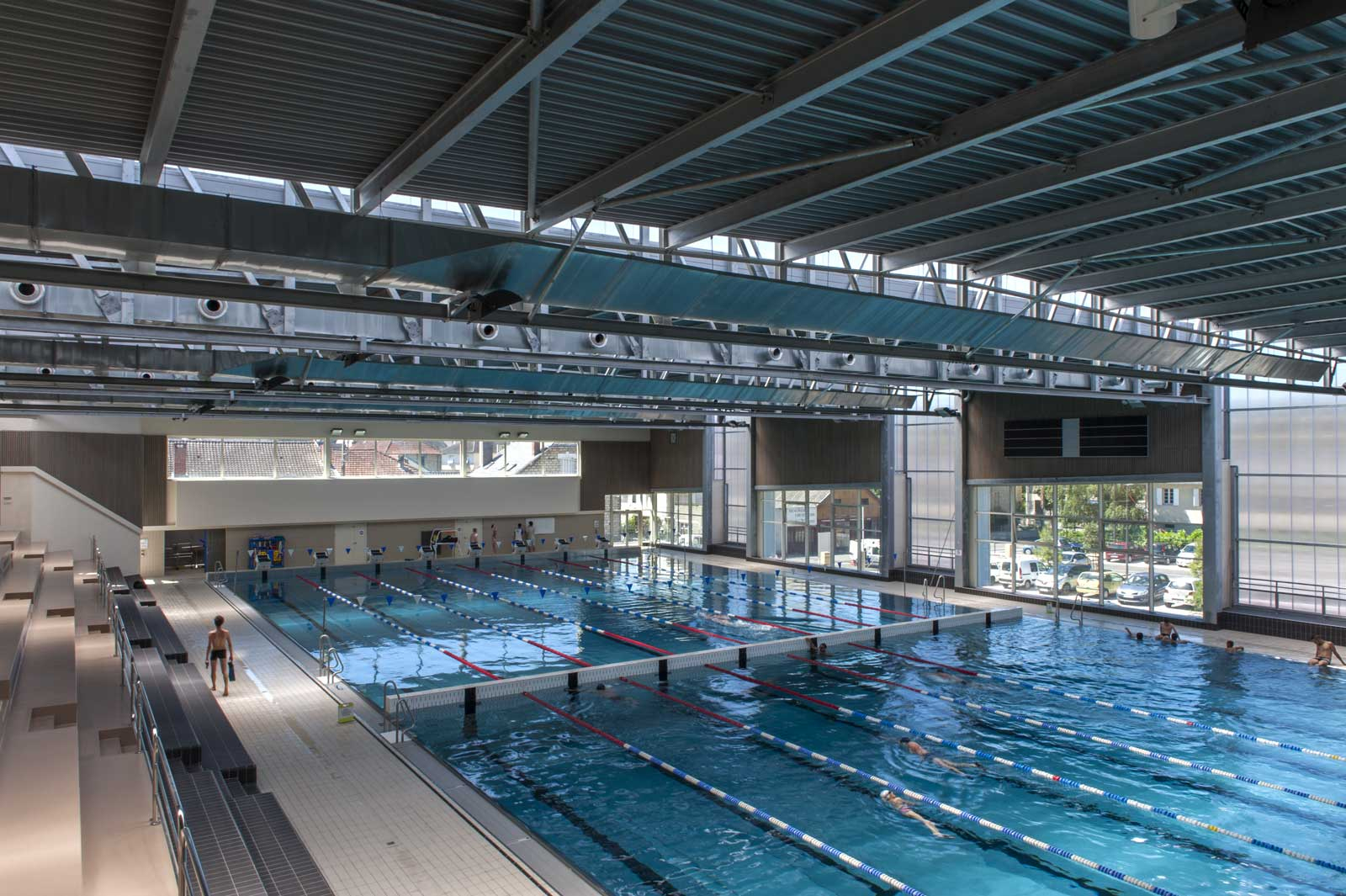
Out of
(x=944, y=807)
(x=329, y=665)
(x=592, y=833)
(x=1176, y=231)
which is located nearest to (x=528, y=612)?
(x=329, y=665)

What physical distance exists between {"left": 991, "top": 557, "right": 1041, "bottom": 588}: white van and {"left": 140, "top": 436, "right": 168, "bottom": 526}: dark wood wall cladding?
82.2 feet

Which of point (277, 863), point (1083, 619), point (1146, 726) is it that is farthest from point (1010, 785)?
point (1083, 619)

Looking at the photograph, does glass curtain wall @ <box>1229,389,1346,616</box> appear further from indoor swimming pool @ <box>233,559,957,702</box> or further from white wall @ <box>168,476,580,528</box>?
white wall @ <box>168,476,580,528</box>

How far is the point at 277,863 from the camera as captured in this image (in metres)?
6.78

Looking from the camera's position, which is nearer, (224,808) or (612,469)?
(224,808)

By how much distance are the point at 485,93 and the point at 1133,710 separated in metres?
13.1

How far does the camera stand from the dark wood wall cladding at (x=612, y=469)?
118 ft

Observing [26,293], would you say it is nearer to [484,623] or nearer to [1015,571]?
[484,623]

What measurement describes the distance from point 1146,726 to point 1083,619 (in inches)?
343

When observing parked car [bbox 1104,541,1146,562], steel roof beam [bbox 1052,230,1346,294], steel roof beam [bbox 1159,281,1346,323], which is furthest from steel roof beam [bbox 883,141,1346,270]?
parked car [bbox 1104,541,1146,562]

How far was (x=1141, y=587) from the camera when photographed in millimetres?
20703

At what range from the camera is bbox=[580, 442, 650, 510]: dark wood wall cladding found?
3588cm

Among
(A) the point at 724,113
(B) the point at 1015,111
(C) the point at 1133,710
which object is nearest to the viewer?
(B) the point at 1015,111

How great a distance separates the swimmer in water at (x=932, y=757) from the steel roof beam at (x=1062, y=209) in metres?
6.34
